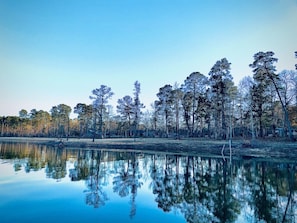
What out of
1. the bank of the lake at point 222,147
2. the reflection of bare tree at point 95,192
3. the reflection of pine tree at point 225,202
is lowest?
the reflection of bare tree at point 95,192

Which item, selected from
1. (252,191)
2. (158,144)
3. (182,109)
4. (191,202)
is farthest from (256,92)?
(191,202)

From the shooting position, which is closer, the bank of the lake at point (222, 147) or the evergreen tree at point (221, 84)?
the bank of the lake at point (222, 147)

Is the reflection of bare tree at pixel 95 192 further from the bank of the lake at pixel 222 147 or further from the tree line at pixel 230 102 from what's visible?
the tree line at pixel 230 102

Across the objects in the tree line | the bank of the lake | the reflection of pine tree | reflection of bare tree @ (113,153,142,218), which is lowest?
reflection of bare tree @ (113,153,142,218)

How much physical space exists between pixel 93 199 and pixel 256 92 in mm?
37251

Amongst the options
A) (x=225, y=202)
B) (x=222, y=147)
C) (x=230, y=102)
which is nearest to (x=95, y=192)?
(x=225, y=202)

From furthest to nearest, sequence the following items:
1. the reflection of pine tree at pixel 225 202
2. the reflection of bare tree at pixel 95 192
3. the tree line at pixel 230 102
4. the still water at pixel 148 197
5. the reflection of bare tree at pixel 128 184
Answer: the tree line at pixel 230 102
the reflection of bare tree at pixel 128 184
the reflection of bare tree at pixel 95 192
the reflection of pine tree at pixel 225 202
the still water at pixel 148 197

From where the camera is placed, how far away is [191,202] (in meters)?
9.64

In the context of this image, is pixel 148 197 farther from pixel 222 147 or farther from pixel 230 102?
pixel 230 102

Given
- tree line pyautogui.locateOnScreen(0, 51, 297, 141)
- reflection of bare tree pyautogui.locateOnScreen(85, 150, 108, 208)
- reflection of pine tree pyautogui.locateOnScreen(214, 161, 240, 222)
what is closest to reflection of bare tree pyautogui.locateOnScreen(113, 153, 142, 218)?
reflection of bare tree pyautogui.locateOnScreen(85, 150, 108, 208)

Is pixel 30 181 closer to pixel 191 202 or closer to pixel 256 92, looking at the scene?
pixel 191 202

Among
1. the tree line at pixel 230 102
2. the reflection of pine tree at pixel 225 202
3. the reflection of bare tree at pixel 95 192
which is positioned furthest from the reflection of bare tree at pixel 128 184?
the tree line at pixel 230 102

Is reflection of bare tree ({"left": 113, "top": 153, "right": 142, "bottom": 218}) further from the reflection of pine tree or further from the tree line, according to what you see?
the tree line

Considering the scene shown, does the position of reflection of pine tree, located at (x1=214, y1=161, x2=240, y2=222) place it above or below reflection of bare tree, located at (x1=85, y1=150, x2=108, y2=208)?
above
